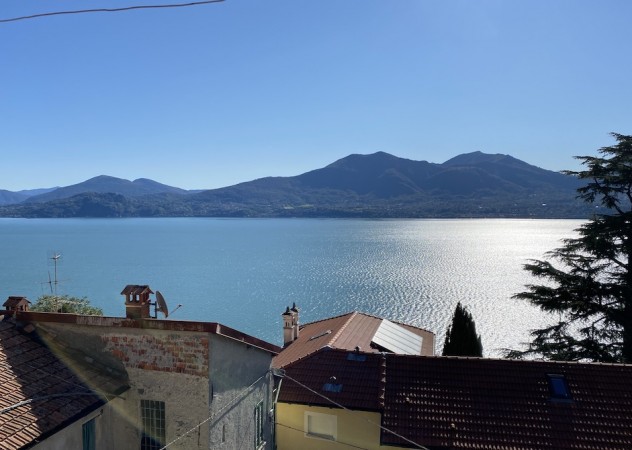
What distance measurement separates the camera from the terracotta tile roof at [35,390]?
7.62m

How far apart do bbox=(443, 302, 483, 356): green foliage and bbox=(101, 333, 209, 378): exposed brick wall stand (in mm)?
18786

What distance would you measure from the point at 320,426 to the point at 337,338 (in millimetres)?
5444

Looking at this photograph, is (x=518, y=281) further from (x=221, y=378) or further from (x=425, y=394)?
(x=221, y=378)

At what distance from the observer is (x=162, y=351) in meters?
9.86

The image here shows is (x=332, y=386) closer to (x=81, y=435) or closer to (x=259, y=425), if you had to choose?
(x=259, y=425)

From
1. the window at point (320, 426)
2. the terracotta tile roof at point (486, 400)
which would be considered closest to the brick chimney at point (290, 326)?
the terracotta tile roof at point (486, 400)

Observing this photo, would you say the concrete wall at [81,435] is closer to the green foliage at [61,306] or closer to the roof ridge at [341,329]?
the roof ridge at [341,329]

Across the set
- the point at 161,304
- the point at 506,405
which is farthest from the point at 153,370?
the point at 506,405

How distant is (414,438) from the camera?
13672 mm

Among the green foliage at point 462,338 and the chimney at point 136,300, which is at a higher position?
the chimney at point 136,300

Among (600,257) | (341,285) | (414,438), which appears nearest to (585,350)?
(600,257)

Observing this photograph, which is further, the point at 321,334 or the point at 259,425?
the point at 321,334

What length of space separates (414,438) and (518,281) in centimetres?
7915

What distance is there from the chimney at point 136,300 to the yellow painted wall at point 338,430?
7699 millimetres
